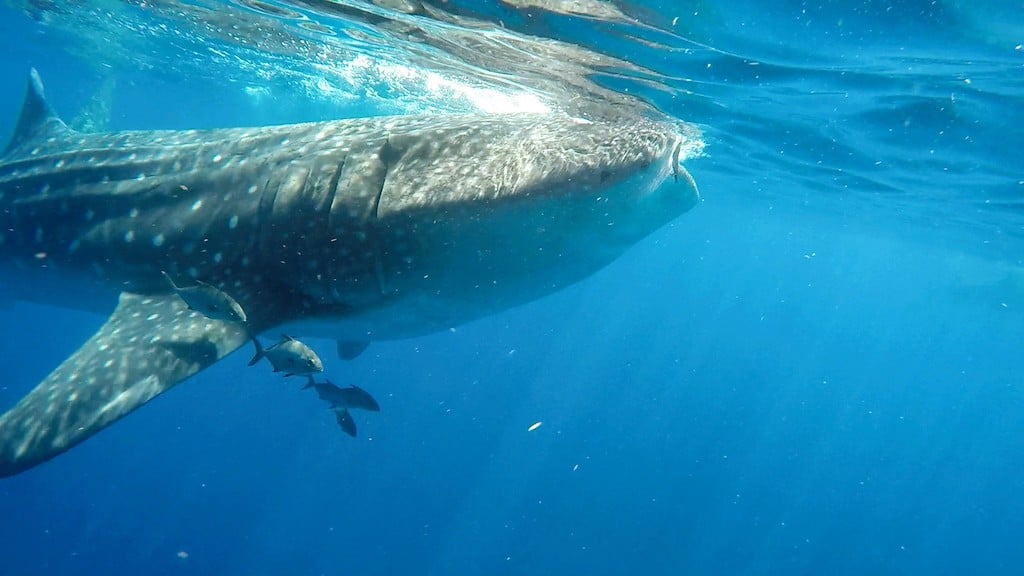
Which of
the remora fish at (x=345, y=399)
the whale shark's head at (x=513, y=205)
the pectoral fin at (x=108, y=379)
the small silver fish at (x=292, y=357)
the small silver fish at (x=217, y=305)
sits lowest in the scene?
the remora fish at (x=345, y=399)

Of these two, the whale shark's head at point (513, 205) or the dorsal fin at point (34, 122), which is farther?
the dorsal fin at point (34, 122)

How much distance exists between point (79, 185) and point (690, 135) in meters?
15.9

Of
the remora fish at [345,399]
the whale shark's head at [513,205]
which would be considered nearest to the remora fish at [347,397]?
the remora fish at [345,399]

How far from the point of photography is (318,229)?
175 inches

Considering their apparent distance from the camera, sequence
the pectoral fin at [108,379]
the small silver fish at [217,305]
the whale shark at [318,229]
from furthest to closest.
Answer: the small silver fish at [217,305] → the whale shark at [318,229] → the pectoral fin at [108,379]

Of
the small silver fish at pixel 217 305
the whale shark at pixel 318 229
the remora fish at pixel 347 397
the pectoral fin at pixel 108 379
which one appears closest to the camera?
the pectoral fin at pixel 108 379

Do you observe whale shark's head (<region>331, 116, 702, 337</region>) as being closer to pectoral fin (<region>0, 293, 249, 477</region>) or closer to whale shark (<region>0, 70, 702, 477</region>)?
whale shark (<region>0, 70, 702, 477</region>)

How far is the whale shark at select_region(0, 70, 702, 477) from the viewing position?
3.94 metres

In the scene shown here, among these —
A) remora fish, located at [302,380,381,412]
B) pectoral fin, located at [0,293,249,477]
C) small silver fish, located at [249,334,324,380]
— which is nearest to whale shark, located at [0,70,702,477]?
pectoral fin, located at [0,293,249,477]

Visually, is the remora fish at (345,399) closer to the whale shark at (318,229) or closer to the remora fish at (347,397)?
the remora fish at (347,397)

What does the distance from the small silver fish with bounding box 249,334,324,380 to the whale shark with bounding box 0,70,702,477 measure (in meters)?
0.56

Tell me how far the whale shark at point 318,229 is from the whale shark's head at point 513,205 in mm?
14

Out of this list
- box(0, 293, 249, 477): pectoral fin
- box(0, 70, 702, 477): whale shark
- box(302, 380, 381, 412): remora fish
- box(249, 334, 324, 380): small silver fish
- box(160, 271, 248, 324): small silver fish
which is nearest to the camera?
box(0, 293, 249, 477): pectoral fin

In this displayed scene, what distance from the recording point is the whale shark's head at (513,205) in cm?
396
